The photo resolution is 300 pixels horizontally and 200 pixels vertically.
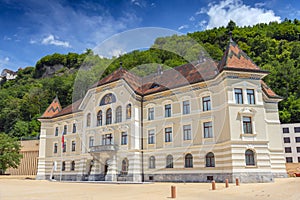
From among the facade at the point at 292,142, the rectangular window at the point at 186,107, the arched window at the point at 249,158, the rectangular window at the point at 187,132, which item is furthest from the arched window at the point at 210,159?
the facade at the point at 292,142

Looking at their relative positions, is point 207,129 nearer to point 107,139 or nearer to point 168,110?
point 168,110

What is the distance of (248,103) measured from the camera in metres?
25.8

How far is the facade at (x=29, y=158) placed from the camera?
149ft

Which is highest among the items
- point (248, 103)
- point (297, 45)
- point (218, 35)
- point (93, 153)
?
point (218, 35)

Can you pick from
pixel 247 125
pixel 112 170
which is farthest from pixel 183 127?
pixel 112 170

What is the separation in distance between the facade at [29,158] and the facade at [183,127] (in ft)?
28.4

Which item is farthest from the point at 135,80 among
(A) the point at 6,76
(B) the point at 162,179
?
(A) the point at 6,76

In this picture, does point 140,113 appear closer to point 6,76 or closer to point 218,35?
point 218,35

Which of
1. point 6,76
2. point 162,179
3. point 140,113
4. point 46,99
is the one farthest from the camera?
point 6,76

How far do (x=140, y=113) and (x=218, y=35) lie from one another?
43857 millimetres

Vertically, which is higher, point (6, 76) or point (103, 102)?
point (6, 76)

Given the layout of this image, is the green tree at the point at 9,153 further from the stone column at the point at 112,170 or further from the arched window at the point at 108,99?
the stone column at the point at 112,170

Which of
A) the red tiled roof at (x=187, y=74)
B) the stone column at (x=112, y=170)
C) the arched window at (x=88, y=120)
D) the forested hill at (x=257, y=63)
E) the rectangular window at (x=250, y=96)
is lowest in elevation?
the stone column at (x=112, y=170)

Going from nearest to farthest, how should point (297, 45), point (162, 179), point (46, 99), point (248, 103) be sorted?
point (248, 103)
point (162, 179)
point (297, 45)
point (46, 99)
